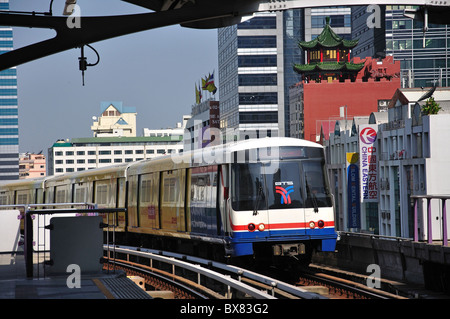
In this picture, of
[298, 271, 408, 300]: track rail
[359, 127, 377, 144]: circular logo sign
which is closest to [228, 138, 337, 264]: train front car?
[298, 271, 408, 300]: track rail

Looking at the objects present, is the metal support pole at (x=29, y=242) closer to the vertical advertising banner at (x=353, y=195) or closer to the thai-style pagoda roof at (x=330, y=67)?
the vertical advertising banner at (x=353, y=195)

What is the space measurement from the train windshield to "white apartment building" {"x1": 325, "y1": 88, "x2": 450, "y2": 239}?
46784 millimetres

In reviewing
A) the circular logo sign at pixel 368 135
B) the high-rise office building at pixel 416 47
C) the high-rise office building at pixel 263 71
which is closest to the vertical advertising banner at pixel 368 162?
the circular logo sign at pixel 368 135

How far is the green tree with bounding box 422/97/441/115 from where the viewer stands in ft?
219

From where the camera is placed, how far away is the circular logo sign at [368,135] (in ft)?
260

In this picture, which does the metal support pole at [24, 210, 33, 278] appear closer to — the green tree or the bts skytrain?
the bts skytrain

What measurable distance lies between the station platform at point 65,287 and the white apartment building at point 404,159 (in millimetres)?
51730

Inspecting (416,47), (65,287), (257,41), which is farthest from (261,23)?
(65,287)

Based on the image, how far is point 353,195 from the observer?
71.4 meters

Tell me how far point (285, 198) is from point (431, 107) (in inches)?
2010

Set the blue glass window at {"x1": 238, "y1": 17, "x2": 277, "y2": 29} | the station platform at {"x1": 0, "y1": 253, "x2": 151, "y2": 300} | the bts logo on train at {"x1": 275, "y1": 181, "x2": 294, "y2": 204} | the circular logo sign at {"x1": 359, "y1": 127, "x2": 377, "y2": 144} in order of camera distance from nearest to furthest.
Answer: the station platform at {"x1": 0, "y1": 253, "x2": 151, "y2": 300}
the bts logo on train at {"x1": 275, "y1": 181, "x2": 294, "y2": 204}
the circular logo sign at {"x1": 359, "y1": 127, "x2": 377, "y2": 144}
the blue glass window at {"x1": 238, "y1": 17, "x2": 277, "y2": 29}

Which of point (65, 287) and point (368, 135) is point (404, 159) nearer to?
point (368, 135)
